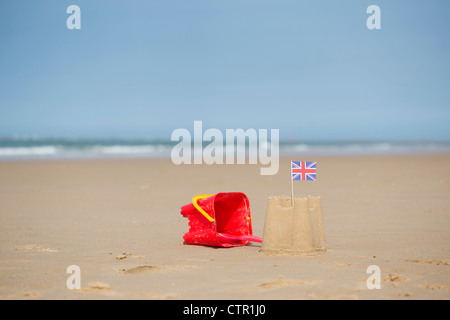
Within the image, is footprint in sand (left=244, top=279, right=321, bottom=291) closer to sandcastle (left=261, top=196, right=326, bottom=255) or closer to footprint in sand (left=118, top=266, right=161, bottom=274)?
sandcastle (left=261, top=196, right=326, bottom=255)

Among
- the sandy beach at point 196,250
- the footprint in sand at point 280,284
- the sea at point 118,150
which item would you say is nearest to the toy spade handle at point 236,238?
the sandy beach at point 196,250

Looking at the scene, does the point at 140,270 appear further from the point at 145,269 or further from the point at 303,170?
the point at 303,170

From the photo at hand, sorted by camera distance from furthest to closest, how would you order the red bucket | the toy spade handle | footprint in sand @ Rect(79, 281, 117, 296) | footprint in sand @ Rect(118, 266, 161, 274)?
the toy spade handle → the red bucket → footprint in sand @ Rect(118, 266, 161, 274) → footprint in sand @ Rect(79, 281, 117, 296)

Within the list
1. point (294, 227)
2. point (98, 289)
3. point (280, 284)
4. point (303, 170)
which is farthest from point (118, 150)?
point (280, 284)

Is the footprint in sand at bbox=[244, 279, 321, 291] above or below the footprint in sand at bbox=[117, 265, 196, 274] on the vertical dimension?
below

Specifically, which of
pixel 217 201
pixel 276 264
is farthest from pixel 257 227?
pixel 276 264

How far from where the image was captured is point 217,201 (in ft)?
24.5

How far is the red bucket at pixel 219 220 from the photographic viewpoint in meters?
6.92

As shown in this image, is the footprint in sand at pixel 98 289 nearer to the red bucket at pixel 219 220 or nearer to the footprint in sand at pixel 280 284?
→ the footprint in sand at pixel 280 284

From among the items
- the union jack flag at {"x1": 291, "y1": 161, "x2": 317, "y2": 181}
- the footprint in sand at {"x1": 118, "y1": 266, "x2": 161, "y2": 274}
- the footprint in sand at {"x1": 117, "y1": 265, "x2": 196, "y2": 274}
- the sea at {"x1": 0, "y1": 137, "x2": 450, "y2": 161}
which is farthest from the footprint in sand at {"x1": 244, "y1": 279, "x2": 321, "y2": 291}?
the sea at {"x1": 0, "y1": 137, "x2": 450, "y2": 161}

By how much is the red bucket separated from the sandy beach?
0.17 m

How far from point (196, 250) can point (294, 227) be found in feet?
4.30

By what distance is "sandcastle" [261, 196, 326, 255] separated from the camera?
20.9 feet
